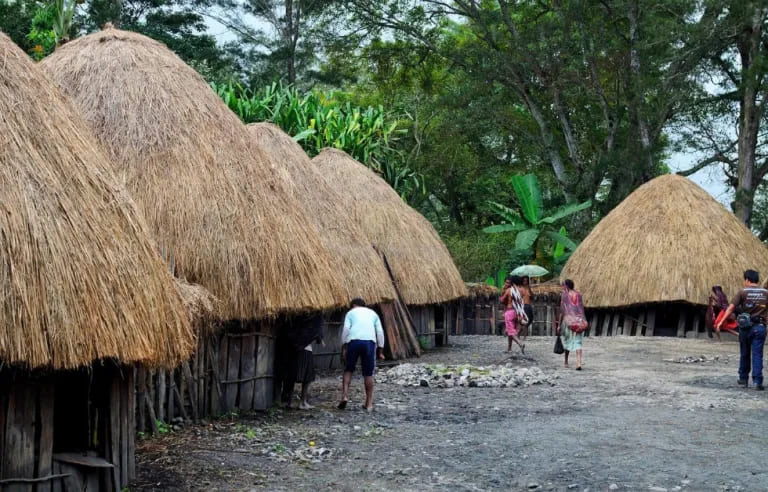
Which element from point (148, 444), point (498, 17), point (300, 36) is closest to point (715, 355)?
point (148, 444)

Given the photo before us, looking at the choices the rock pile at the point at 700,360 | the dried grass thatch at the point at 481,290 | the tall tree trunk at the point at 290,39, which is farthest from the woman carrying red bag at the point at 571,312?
the tall tree trunk at the point at 290,39

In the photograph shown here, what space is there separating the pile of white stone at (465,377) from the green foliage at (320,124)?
914 centimetres

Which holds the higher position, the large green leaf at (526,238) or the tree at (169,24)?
the tree at (169,24)

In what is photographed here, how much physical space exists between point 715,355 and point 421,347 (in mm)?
5947

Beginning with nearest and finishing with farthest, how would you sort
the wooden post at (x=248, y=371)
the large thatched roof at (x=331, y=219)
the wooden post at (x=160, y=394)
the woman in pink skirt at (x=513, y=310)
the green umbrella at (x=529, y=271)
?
1. the wooden post at (x=160, y=394)
2. the wooden post at (x=248, y=371)
3. the large thatched roof at (x=331, y=219)
4. the woman in pink skirt at (x=513, y=310)
5. the green umbrella at (x=529, y=271)

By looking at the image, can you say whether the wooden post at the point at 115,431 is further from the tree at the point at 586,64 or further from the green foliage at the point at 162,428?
the tree at the point at 586,64

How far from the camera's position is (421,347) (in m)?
19.2

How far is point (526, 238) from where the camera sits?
26.6 meters

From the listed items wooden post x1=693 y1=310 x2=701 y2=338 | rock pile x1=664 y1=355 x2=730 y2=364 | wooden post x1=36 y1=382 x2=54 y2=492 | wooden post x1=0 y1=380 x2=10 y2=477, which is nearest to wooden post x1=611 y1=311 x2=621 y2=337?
wooden post x1=693 y1=310 x2=701 y2=338

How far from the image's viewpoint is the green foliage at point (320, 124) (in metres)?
23.1

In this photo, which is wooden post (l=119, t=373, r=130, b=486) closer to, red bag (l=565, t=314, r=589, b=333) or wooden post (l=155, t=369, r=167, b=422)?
wooden post (l=155, t=369, r=167, b=422)

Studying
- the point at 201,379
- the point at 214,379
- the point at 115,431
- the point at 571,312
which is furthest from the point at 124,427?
the point at 571,312

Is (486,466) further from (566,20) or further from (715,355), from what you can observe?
(566,20)

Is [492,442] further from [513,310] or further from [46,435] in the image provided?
[513,310]
